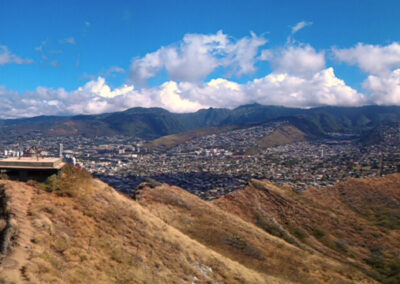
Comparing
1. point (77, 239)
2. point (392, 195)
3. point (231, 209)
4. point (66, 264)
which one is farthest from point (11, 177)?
point (392, 195)

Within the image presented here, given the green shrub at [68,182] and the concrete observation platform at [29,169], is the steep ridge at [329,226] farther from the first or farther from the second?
the concrete observation platform at [29,169]

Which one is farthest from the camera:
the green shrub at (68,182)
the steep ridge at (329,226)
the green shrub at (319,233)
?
the green shrub at (319,233)

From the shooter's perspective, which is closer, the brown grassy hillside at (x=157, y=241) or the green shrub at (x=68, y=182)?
the brown grassy hillside at (x=157, y=241)

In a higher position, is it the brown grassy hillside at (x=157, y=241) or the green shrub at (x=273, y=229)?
the brown grassy hillside at (x=157, y=241)

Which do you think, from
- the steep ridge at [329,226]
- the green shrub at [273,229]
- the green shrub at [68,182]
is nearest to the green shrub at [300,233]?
the steep ridge at [329,226]

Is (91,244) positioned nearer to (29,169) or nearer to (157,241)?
(157,241)

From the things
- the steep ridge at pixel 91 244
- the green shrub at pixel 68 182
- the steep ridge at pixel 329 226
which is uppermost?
the green shrub at pixel 68 182

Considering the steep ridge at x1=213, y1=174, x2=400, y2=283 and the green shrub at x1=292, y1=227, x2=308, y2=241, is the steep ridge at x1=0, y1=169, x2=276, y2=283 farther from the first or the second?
the green shrub at x1=292, y1=227, x2=308, y2=241
